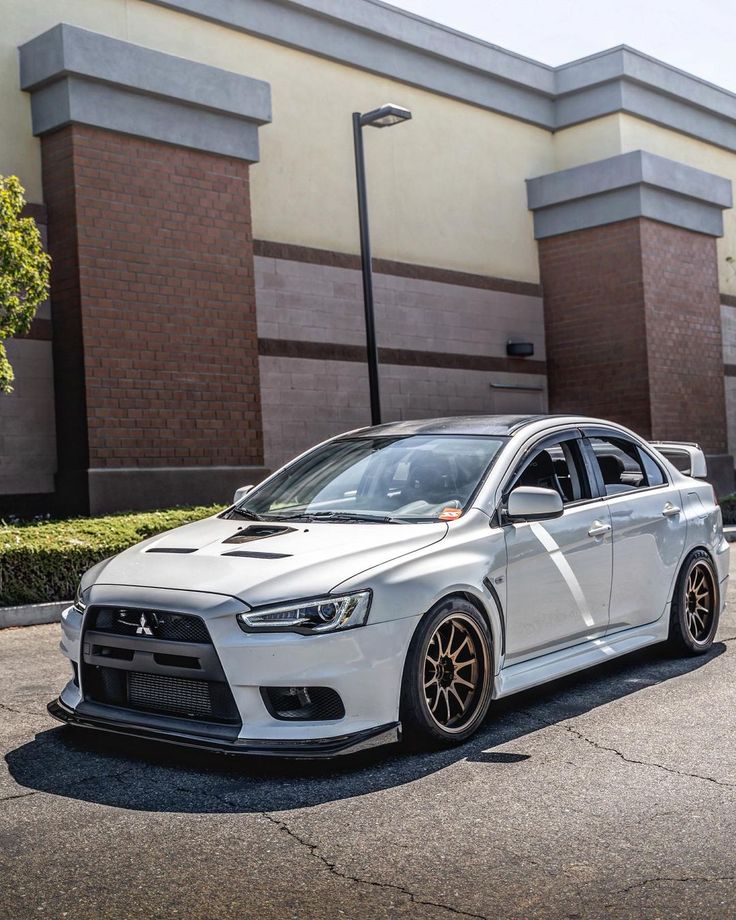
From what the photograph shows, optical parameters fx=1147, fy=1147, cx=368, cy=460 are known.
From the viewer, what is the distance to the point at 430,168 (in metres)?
21.6

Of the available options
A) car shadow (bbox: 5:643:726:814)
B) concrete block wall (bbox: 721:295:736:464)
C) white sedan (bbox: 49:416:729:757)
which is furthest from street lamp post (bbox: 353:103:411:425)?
concrete block wall (bbox: 721:295:736:464)

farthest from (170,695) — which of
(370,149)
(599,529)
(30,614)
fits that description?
(370,149)

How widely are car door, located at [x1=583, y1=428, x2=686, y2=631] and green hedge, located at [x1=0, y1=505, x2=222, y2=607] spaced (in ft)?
17.9

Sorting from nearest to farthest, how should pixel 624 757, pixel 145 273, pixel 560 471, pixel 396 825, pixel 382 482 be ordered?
pixel 396 825 < pixel 624 757 < pixel 382 482 < pixel 560 471 < pixel 145 273

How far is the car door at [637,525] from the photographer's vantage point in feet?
22.8

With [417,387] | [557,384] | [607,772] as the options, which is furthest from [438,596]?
[557,384]

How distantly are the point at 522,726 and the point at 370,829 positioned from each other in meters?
→ 1.77

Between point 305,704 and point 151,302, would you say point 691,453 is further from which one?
point 151,302

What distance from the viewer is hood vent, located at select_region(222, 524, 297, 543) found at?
19.1 feet

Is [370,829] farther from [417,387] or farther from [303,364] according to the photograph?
[417,387]

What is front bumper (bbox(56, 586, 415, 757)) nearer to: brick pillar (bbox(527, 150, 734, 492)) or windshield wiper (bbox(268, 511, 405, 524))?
windshield wiper (bbox(268, 511, 405, 524))

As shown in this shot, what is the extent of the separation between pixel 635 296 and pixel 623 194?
2.03 metres

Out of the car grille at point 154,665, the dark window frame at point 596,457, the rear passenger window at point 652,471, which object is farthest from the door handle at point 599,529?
the car grille at point 154,665

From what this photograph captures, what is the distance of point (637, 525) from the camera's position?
23.4 ft
